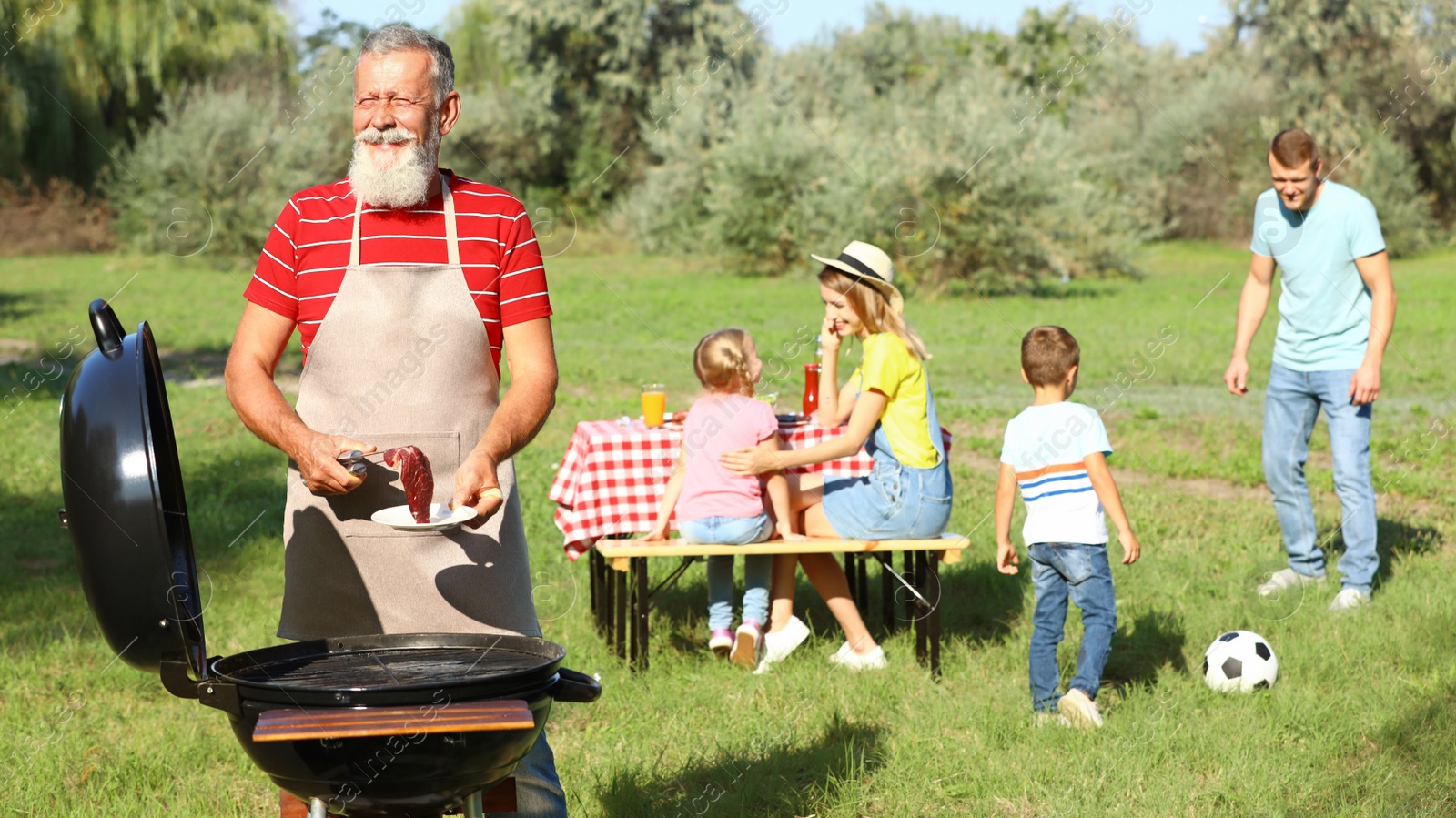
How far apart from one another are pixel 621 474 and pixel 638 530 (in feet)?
0.90

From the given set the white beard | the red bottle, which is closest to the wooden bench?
the red bottle

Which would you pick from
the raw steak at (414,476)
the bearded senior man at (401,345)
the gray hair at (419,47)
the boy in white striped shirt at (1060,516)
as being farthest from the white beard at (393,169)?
the boy in white striped shirt at (1060,516)

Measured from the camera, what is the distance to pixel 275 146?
31359mm

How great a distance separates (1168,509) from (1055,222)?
1712 cm

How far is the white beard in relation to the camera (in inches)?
116

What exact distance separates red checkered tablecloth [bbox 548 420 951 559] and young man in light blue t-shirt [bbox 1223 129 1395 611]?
221 centimetres

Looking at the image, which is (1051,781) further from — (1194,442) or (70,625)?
(1194,442)

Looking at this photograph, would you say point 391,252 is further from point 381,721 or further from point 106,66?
point 106,66

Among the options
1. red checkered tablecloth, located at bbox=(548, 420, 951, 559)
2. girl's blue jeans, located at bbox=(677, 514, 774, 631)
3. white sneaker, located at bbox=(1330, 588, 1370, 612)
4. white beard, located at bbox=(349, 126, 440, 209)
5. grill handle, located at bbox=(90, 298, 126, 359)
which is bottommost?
white sneaker, located at bbox=(1330, 588, 1370, 612)

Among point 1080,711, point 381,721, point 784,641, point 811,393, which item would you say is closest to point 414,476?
point 381,721

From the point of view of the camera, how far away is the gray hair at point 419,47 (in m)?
2.93

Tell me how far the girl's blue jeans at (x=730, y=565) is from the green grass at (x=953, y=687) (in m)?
0.28

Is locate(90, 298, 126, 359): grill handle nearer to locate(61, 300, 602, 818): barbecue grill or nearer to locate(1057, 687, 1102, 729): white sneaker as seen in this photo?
locate(61, 300, 602, 818): barbecue grill

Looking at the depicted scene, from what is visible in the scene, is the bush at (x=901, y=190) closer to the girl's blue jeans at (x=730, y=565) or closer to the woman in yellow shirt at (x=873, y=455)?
the woman in yellow shirt at (x=873, y=455)
